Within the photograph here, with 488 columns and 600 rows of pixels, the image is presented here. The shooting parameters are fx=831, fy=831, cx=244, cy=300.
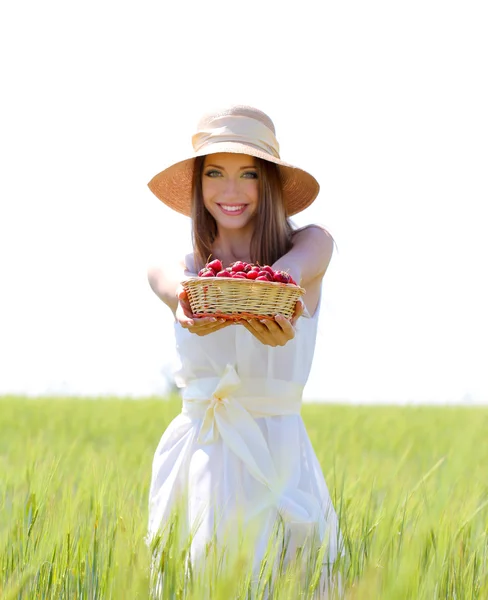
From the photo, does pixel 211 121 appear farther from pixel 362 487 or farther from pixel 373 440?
pixel 373 440

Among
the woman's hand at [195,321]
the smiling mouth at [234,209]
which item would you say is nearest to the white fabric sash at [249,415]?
the woman's hand at [195,321]

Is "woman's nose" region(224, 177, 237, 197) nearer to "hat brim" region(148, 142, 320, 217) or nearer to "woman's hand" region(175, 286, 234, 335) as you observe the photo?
"hat brim" region(148, 142, 320, 217)

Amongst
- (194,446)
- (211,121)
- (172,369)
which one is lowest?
(194,446)

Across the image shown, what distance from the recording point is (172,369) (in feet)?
9.27

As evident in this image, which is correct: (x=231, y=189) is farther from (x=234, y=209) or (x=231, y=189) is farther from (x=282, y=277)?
(x=282, y=277)

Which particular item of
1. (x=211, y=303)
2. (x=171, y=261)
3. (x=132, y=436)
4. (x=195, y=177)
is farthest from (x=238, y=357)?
(x=132, y=436)

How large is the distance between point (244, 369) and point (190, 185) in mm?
884

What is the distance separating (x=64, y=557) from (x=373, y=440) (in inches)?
213

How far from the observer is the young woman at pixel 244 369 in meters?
2.45

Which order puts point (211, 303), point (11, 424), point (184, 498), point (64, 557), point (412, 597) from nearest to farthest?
point (412, 597) < point (184, 498) < point (64, 557) < point (211, 303) < point (11, 424)

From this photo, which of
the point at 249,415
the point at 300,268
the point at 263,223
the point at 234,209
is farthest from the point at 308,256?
the point at 249,415

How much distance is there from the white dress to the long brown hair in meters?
0.27

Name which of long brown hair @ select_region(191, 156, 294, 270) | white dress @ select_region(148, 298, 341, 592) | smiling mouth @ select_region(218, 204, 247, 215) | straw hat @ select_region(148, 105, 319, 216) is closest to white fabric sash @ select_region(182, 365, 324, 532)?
white dress @ select_region(148, 298, 341, 592)

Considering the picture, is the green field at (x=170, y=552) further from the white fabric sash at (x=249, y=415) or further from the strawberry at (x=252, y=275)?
Answer: the strawberry at (x=252, y=275)
